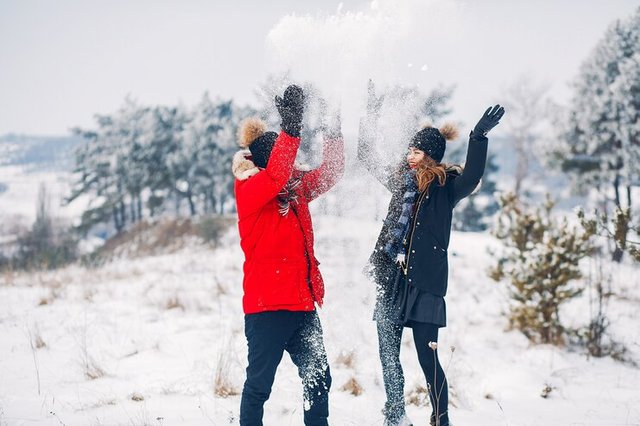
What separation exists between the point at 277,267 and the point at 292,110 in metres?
0.85

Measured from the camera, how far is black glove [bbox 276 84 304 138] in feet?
7.59

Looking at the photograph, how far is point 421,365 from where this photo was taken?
2.71 meters

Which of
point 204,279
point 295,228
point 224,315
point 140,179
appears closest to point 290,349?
point 295,228

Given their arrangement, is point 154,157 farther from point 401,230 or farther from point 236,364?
point 401,230

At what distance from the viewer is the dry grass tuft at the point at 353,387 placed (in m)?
3.74

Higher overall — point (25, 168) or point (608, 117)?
point (25, 168)

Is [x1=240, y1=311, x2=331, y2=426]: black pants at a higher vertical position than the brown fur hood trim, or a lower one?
lower

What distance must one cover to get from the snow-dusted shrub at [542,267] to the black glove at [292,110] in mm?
4196

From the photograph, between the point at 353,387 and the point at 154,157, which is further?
the point at 154,157

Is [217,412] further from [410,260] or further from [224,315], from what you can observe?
[224,315]

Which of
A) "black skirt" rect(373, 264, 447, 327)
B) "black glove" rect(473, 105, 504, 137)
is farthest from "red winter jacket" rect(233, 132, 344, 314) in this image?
"black glove" rect(473, 105, 504, 137)

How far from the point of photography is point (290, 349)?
264 cm

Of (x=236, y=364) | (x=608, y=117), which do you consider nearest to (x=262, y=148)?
(x=236, y=364)

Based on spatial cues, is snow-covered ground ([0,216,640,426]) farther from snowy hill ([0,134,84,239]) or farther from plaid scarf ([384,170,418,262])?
snowy hill ([0,134,84,239])
